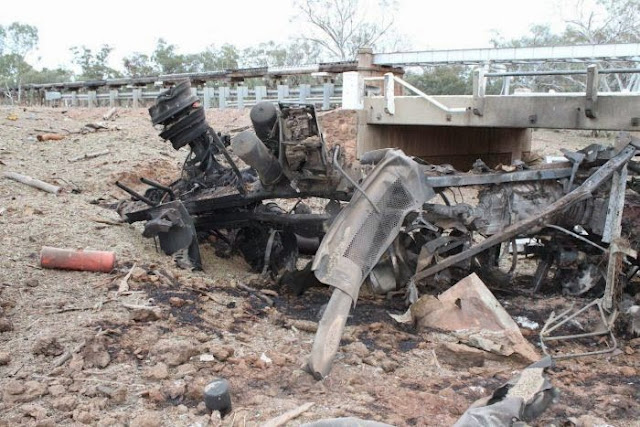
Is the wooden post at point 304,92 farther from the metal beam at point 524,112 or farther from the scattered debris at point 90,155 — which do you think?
the scattered debris at point 90,155

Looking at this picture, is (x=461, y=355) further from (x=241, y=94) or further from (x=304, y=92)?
(x=241, y=94)

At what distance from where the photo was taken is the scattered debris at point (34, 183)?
10.2 metres

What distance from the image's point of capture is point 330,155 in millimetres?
6395

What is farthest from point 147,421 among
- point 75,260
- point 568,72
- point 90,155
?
point 90,155

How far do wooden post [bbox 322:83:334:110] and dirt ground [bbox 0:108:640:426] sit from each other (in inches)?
338

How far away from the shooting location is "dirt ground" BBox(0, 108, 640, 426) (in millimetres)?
4457

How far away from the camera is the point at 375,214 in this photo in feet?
20.0

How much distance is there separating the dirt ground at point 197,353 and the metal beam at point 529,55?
311 inches

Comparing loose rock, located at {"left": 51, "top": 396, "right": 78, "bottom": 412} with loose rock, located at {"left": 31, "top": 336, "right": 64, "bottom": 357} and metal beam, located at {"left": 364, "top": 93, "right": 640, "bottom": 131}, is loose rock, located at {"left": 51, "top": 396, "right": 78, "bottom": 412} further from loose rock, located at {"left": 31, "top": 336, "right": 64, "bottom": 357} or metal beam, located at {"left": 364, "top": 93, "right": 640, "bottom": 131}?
metal beam, located at {"left": 364, "top": 93, "right": 640, "bottom": 131}

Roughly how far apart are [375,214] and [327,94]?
35.5 ft

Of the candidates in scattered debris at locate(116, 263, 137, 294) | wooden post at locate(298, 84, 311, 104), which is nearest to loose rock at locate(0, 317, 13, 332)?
scattered debris at locate(116, 263, 137, 294)

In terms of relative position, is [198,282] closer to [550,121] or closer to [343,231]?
[343,231]

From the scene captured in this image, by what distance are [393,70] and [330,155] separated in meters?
10.9

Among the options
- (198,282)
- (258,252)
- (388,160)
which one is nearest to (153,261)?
(198,282)
